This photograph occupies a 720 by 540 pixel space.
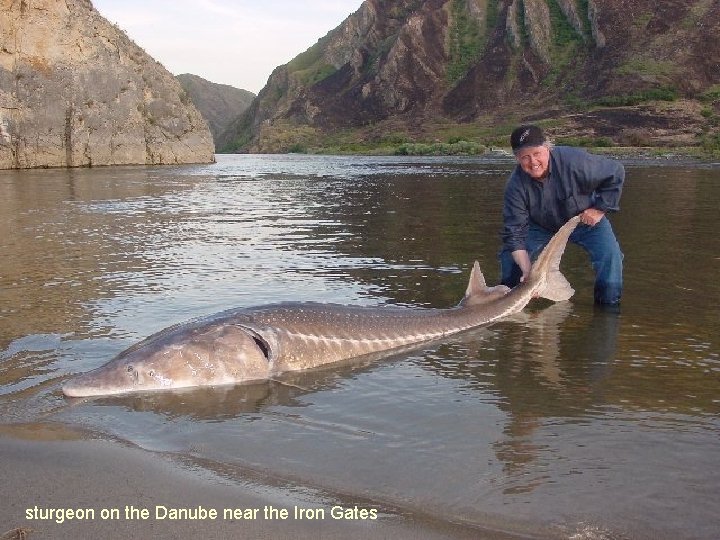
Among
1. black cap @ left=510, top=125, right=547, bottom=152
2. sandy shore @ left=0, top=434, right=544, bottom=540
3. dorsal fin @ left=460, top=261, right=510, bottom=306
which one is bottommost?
sandy shore @ left=0, top=434, right=544, bottom=540

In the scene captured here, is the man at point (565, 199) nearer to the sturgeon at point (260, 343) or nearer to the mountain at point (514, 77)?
the sturgeon at point (260, 343)

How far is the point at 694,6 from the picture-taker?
111 meters

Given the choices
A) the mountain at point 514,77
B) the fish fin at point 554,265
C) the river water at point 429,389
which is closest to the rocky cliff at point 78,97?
the river water at point 429,389

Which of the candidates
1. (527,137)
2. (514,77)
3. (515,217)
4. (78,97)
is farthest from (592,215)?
(514,77)

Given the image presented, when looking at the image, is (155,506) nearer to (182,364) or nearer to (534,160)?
(182,364)

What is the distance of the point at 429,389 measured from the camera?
503cm

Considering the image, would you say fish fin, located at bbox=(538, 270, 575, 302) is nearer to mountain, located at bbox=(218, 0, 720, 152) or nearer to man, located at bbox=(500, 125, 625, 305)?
man, located at bbox=(500, 125, 625, 305)

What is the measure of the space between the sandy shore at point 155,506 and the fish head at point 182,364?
104cm

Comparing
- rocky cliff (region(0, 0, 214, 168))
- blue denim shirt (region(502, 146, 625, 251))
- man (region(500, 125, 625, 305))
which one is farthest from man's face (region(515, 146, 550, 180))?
rocky cliff (region(0, 0, 214, 168))

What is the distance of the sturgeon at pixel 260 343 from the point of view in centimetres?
489

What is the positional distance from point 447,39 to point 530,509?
499 feet

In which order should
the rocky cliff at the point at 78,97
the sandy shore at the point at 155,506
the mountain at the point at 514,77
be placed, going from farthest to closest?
the mountain at the point at 514,77
the rocky cliff at the point at 78,97
the sandy shore at the point at 155,506

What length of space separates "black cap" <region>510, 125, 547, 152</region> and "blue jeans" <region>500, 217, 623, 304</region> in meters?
1.26

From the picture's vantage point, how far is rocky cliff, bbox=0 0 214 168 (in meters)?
44.8
